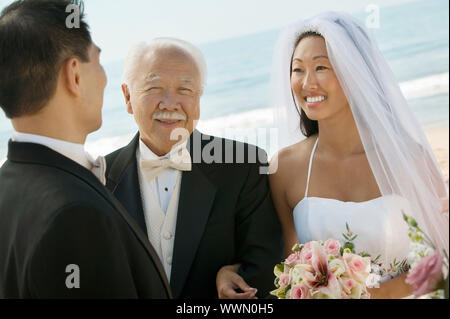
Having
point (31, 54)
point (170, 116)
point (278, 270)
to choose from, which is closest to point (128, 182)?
point (170, 116)

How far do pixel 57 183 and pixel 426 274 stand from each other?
4.86 ft

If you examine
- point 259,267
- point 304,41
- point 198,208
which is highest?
point 304,41

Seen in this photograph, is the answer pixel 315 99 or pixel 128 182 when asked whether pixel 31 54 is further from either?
pixel 315 99

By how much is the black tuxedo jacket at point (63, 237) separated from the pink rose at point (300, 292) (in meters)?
1.07

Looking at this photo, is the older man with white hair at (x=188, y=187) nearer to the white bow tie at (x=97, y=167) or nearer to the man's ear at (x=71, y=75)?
the white bow tie at (x=97, y=167)

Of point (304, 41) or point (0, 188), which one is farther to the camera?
point (304, 41)

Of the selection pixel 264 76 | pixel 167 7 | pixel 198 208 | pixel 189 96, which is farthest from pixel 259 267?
pixel 167 7

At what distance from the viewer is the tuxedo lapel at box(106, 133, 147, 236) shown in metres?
3.58

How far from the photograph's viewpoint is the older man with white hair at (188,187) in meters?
3.47

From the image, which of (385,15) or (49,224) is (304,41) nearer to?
(49,224)

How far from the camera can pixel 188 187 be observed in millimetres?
3604

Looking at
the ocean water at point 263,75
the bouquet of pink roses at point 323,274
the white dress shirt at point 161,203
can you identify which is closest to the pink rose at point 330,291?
the bouquet of pink roses at point 323,274

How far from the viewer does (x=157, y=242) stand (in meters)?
3.56

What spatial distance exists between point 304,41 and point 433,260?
1.95 meters
